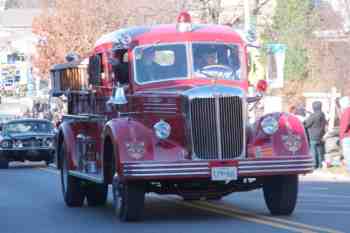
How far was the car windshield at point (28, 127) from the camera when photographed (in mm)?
35125

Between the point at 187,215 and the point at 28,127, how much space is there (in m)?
20.3

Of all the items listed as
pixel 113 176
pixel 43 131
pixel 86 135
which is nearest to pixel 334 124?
pixel 43 131

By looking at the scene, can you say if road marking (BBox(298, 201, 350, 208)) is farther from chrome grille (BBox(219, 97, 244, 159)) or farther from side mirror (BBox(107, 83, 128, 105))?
side mirror (BBox(107, 83, 128, 105))

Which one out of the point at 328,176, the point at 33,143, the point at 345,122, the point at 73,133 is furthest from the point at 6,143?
the point at 73,133

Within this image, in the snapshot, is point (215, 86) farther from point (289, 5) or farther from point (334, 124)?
point (289, 5)

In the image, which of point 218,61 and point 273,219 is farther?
point 218,61

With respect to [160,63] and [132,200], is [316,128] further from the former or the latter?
[132,200]

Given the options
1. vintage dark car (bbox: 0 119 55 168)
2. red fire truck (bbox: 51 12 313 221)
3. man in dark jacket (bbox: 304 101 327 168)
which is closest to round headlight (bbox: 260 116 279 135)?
red fire truck (bbox: 51 12 313 221)

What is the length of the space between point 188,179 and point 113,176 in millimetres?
1229

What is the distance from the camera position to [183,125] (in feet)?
48.1

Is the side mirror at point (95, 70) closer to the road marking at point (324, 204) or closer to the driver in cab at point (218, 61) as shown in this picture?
the driver in cab at point (218, 61)

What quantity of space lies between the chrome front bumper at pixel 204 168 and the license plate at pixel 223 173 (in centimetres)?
6

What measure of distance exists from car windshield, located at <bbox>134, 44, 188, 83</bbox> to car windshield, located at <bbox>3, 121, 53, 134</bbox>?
19.5 meters

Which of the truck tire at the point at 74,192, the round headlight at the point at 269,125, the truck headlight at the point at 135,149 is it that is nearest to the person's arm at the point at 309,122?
the truck tire at the point at 74,192
